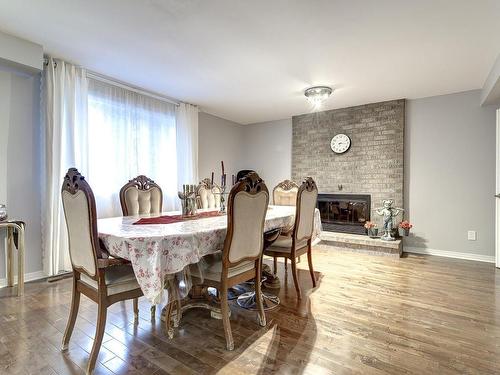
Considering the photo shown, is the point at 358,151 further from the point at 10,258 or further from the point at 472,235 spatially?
the point at 10,258

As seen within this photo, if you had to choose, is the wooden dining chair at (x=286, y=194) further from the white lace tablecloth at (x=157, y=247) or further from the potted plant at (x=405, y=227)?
the white lace tablecloth at (x=157, y=247)

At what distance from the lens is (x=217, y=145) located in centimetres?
544

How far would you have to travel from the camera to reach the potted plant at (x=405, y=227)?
13.2 ft

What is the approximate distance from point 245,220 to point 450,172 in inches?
144

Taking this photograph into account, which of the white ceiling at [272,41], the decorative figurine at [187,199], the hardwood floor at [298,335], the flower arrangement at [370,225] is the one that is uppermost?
the white ceiling at [272,41]

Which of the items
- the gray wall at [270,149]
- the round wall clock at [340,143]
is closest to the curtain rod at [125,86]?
the gray wall at [270,149]

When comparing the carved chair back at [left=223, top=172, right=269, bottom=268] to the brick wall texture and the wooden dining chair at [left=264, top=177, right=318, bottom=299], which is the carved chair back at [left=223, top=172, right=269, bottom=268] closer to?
the wooden dining chair at [left=264, top=177, right=318, bottom=299]

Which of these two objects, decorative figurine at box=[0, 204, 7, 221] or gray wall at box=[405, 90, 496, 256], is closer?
decorative figurine at box=[0, 204, 7, 221]

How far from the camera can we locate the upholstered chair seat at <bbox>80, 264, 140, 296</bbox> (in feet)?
5.02

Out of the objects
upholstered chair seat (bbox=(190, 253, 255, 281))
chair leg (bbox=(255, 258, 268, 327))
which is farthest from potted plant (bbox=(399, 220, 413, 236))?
upholstered chair seat (bbox=(190, 253, 255, 281))

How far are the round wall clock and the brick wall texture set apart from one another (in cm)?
6

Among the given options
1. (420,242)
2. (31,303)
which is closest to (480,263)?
(420,242)

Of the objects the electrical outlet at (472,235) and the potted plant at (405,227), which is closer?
the electrical outlet at (472,235)

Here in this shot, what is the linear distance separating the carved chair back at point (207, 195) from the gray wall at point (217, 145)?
171 centimetres
